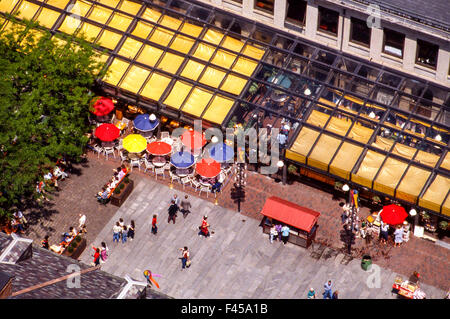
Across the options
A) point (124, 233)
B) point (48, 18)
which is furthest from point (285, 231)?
point (48, 18)

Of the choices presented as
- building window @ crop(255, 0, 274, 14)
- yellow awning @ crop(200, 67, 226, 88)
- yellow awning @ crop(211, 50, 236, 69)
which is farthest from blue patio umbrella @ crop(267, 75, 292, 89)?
building window @ crop(255, 0, 274, 14)

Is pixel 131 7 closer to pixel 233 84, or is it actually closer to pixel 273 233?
pixel 233 84

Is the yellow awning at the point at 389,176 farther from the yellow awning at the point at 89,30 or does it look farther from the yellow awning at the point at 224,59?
the yellow awning at the point at 89,30

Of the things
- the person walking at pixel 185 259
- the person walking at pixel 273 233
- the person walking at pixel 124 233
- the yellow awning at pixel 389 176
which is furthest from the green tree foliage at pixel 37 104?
the yellow awning at pixel 389 176

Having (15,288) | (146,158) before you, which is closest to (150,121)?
(146,158)

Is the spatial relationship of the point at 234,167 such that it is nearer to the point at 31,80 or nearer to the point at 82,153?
the point at 82,153

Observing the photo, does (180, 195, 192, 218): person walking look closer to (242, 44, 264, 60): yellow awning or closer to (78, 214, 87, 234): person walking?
(78, 214, 87, 234): person walking
